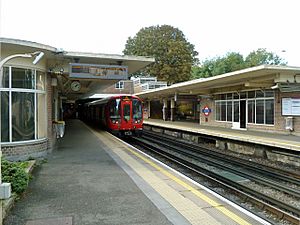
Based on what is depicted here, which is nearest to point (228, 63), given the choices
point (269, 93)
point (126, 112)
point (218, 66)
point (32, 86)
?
point (218, 66)

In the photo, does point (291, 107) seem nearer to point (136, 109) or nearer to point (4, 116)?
point (136, 109)

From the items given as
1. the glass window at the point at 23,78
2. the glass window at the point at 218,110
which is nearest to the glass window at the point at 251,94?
the glass window at the point at 218,110

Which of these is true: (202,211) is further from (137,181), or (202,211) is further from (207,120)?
(207,120)

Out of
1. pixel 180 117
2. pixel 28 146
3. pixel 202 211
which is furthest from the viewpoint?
pixel 180 117

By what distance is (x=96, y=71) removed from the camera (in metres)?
8.72

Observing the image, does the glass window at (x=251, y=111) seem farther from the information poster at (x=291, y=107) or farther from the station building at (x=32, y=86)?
the station building at (x=32, y=86)

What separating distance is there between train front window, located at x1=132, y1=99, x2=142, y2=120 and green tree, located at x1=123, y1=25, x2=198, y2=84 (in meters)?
23.3

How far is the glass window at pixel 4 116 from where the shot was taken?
25.7ft

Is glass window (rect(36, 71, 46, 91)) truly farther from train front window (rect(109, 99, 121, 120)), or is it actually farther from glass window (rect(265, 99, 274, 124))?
glass window (rect(265, 99, 274, 124))

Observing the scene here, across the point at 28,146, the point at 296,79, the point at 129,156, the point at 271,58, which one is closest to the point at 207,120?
the point at 296,79

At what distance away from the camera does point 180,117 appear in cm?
3416

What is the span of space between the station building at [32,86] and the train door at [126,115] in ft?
21.2

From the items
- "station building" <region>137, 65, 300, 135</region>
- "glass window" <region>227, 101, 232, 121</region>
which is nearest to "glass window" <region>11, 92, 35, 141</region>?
"station building" <region>137, 65, 300, 135</region>

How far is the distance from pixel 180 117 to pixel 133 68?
74.9ft
